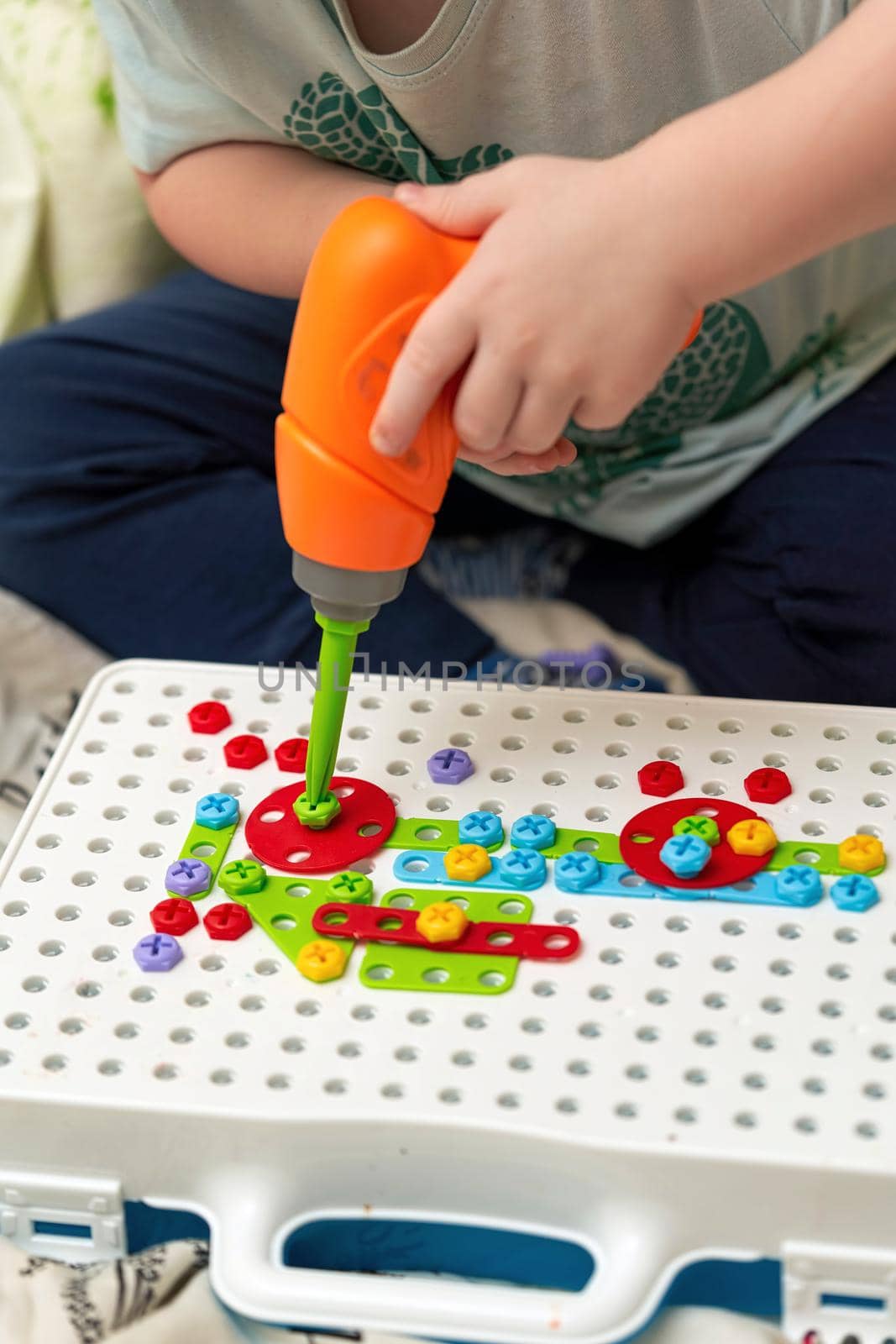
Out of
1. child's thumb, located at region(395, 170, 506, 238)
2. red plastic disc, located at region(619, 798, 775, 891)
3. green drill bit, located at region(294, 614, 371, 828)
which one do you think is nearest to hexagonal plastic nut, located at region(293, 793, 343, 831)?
green drill bit, located at region(294, 614, 371, 828)

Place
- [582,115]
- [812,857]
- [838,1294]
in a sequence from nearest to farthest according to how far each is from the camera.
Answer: [838,1294]
[812,857]
[582,115]

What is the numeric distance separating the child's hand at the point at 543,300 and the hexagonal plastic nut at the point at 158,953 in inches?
7.7

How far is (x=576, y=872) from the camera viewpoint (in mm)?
577

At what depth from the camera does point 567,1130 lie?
1.57 feet

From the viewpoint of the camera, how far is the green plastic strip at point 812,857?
1.91 feet

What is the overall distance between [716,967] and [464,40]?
16.9 inches

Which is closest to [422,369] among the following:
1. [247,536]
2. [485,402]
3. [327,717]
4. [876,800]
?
[485,402]

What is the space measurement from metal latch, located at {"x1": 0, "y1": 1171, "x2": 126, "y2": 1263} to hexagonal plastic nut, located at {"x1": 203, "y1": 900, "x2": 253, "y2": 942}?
9 centimetres

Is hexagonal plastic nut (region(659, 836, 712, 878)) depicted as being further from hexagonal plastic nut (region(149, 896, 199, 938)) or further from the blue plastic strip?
hexagonal plastic nut (region(149, 896, 199, 938))

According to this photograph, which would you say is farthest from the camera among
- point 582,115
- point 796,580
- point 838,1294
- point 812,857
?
point 796,580

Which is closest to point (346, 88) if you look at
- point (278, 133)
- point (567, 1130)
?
point (278, 133)

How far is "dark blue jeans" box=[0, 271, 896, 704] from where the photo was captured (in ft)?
2.78

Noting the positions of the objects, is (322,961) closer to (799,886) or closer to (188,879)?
(188,879)

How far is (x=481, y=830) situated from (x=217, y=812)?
0.11 metres
